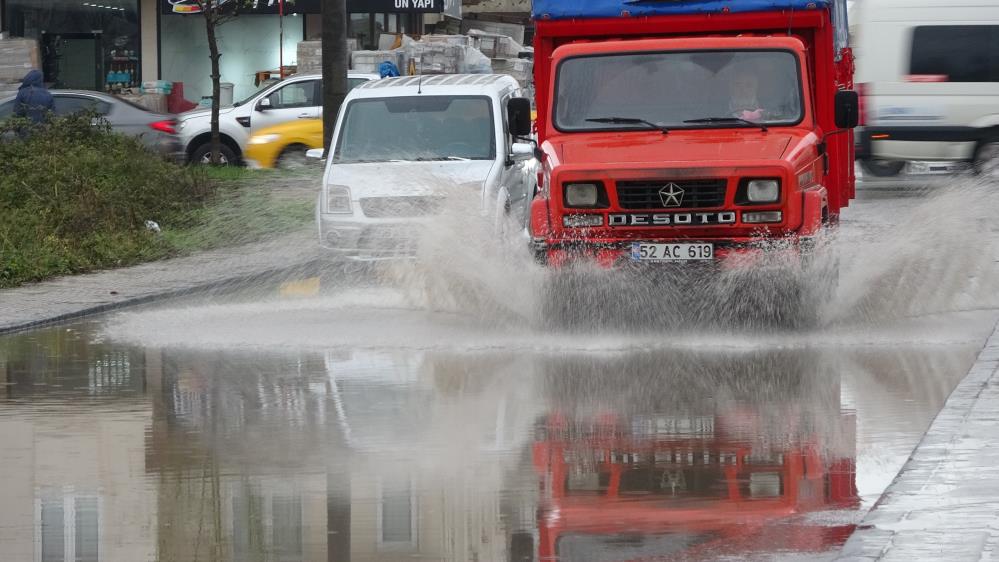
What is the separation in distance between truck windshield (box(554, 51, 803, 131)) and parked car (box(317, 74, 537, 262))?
2557 millimetres

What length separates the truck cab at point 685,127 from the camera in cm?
1192

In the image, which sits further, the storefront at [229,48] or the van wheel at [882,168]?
the storefront at [229,48]

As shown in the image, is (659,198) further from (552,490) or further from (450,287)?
(552,490)

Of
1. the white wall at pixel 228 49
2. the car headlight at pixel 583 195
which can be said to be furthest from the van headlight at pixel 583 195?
the white wall at pixel 228 49

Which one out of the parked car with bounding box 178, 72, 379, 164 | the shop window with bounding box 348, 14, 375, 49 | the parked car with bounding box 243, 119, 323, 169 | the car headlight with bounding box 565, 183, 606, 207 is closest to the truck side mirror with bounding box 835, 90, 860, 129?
the car headlight with bounding box 565, 183, 606, 207

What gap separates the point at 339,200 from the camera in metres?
16.6

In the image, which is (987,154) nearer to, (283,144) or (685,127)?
(283,144)

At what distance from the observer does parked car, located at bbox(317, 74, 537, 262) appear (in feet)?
53.0

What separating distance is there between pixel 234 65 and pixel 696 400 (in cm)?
3219

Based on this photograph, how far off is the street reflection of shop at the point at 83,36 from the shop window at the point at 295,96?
1351cm

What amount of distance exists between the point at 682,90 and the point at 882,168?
485 inches

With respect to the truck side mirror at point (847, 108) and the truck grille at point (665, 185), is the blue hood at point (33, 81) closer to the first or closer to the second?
the truck grille at point (665, 185)

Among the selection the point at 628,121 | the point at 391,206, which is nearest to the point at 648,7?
the point at 628,121

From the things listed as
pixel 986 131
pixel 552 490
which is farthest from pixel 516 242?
pixel 986 131
